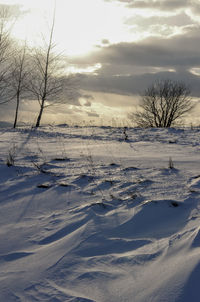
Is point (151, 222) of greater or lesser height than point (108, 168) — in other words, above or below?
below

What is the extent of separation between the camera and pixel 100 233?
102 inches

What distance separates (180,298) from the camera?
5.18 ft

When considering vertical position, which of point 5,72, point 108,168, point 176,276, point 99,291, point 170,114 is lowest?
point 99,291

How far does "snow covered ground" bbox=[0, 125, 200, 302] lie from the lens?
5.90ft

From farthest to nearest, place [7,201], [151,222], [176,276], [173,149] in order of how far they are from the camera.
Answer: [173,149] < [7,201] < [151,222] < [176,276]

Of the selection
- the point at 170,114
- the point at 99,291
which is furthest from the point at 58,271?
the point at 170,114

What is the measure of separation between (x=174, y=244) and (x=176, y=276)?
492mm

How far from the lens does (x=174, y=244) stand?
2.22 m

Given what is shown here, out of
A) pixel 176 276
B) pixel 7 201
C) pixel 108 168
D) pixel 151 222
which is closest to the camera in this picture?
pixel 176 276

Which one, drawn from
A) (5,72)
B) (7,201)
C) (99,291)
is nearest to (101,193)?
(7,201)

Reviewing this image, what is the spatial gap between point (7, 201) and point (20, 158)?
244 centimetres

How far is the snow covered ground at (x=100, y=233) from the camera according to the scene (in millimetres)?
1799

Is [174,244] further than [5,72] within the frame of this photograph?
No

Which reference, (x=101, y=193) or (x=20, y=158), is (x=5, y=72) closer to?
(x=20, y=158)
